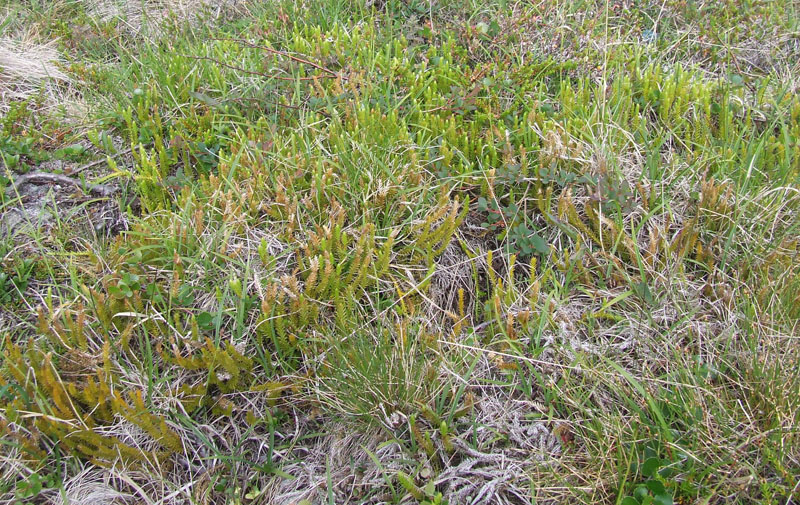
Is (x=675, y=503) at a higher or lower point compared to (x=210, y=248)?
lower

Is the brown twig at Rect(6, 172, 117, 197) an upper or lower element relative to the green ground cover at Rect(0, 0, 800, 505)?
upper

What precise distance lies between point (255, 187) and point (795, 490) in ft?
9.01

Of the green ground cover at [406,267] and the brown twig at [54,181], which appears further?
the brown twig at [54,181]

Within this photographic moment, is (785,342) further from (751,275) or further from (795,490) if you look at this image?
(795,490)

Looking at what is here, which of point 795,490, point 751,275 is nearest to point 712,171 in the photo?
point 751,275

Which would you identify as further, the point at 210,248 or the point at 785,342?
the point at 210,248

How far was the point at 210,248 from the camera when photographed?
3070 millimetres

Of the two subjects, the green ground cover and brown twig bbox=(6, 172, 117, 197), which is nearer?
the green ground cover

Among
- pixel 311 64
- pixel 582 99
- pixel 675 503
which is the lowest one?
pixel 675 503

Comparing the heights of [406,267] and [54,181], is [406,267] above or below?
below

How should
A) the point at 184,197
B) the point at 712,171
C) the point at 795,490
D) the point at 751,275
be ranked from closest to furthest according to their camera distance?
the point at 795,490 → the point at 751,275 → the point at 184,197 → the point at 712,171

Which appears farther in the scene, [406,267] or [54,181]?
[54,181]

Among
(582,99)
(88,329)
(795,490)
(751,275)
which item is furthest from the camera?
(582,99)

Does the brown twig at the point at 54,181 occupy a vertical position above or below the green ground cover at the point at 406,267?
above
